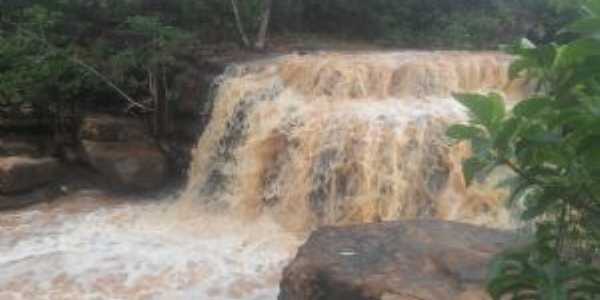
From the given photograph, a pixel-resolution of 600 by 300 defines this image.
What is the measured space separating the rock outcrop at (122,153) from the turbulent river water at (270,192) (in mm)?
261

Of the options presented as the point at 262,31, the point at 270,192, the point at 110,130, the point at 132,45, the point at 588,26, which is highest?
the point at 262,31

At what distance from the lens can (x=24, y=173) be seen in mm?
8203

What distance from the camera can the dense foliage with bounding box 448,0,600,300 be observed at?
1.17 meters

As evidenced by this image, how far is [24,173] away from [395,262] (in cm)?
562

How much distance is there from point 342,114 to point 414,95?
1041 mm

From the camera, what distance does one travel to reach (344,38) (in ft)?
40.8

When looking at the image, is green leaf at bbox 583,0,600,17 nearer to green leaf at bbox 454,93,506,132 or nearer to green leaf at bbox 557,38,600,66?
green leaf at bbox 557,38,600,66

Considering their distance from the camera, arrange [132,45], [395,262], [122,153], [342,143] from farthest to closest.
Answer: [132,45]
[122,153]
[342,143]
[395,262]

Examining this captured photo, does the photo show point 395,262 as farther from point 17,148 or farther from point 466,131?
point 17,148

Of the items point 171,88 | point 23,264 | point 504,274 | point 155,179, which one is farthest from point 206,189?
point 504,274

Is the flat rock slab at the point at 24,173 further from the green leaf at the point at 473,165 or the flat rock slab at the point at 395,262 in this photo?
the green leaf at the point at 473,165

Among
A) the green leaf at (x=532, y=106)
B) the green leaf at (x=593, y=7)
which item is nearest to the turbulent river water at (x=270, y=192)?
the green leaf at (x=532, y=106)

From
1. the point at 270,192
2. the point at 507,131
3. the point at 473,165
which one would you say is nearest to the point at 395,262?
the point at 473,165

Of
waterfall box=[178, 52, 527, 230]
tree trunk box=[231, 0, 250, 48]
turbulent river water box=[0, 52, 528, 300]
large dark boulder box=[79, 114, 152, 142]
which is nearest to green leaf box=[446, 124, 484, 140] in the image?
turbulent river water box=[0, 52, 528, 300]
